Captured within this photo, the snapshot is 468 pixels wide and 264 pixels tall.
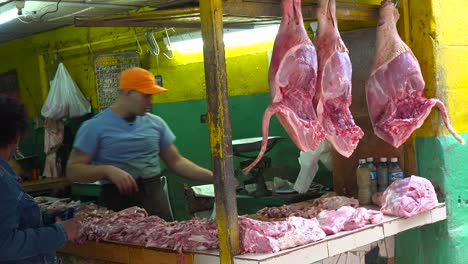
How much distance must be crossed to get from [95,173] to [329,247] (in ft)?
6.54

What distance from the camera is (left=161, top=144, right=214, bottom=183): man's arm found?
4820 millimetres

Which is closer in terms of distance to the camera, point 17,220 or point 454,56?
point 17,220

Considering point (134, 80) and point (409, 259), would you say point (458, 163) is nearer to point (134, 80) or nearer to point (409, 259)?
point (409, 259)

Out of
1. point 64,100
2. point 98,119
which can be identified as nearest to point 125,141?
point 98,119

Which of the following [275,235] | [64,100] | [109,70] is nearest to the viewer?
[275,235]

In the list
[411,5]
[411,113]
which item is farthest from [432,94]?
[411,5]

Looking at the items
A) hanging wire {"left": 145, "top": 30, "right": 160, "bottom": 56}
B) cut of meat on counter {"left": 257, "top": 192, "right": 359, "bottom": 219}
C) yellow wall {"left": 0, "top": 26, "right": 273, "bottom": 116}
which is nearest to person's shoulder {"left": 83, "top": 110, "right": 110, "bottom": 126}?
cut of meat on counter {"left": 257, "top": 192, "right": 359, "bottom": 219}

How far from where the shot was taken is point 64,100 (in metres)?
9.51

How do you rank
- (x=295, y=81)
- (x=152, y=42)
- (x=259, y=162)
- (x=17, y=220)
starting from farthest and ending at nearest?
A: (x=152, y=42) < (x=259, y=162) < (x=295, y=81) < (x=17, y=220)

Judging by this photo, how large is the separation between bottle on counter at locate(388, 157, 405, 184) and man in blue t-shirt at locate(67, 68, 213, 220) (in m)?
1.40

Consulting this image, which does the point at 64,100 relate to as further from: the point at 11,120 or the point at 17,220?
the point at 17,220

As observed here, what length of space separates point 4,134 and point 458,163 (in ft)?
10.3

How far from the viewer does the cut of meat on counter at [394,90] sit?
4238 mm

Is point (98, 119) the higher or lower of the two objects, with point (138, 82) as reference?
lower
